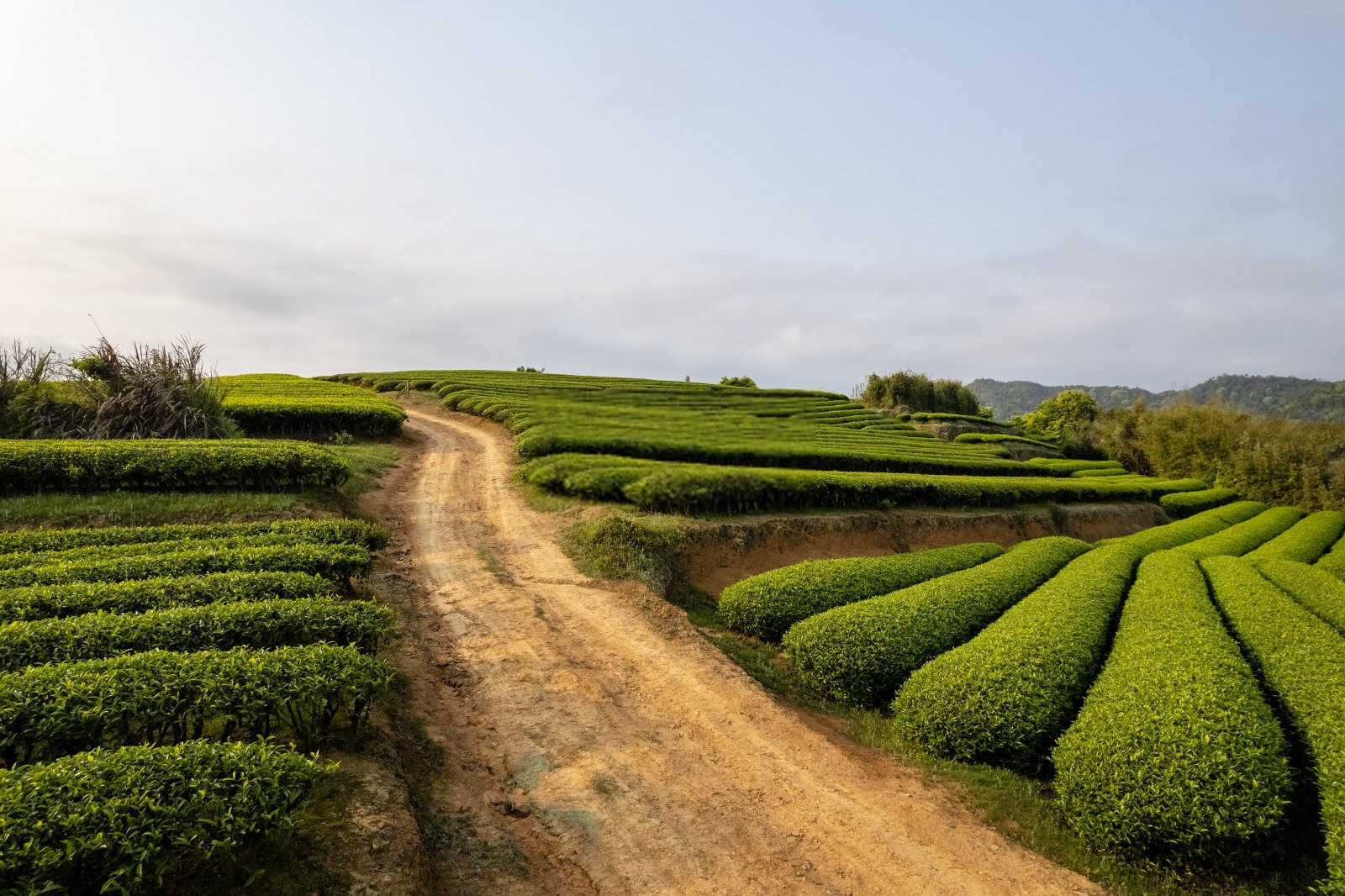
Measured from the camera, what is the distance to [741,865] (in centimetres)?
535

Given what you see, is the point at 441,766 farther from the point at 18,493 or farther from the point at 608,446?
the point at 608,446

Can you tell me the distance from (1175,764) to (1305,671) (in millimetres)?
4543

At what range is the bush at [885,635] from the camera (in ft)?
29.0

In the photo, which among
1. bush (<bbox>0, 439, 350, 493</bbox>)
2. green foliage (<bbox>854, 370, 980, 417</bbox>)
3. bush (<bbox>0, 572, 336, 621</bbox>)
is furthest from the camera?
green foliage (<bbox>854, 370, 980, 417</bbox>)

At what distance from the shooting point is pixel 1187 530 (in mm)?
23578

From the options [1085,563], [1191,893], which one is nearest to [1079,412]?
[1085,563]

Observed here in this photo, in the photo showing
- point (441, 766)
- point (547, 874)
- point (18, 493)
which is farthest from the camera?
point (18, 493)

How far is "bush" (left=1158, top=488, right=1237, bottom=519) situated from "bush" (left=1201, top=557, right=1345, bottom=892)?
18.9m

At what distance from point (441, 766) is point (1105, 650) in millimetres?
9844

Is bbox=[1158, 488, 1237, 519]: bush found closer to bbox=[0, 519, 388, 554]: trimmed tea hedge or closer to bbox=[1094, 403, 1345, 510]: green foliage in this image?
bbox=[1094, 403, 1345, 510]: green foliage

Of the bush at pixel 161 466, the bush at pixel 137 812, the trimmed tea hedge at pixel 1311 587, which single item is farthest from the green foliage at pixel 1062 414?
the bush at pixel 137 812

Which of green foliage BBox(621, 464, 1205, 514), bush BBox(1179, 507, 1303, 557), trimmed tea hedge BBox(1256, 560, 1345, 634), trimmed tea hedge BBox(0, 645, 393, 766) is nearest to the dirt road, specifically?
trimmed tea hedge BBox(0, 645, 393, 766)

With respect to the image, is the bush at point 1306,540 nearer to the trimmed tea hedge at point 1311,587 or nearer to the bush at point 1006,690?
the trimmed tea hedge at point 1311,587

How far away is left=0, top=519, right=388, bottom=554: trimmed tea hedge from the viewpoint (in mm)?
10375
